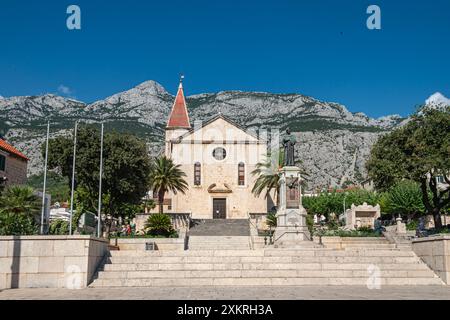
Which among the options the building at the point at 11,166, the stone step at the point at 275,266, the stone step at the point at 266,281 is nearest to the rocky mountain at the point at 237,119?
the building at the point at 11,166

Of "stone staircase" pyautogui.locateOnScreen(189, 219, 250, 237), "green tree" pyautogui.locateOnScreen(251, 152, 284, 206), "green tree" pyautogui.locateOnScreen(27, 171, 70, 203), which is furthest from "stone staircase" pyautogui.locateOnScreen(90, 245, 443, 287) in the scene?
"green tree" pyautogui.locateOnScreen(27, 171, 70, 203)

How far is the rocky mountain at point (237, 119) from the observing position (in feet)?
372

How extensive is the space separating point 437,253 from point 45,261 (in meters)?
12.4

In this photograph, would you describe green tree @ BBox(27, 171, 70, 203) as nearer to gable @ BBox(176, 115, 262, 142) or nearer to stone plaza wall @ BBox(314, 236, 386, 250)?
gable @ BBox(176, 115, 262, 142)

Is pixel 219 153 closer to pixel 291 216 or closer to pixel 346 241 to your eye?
pixel 346 241

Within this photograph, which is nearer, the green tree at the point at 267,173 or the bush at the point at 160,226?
the bush at the point at 160,226

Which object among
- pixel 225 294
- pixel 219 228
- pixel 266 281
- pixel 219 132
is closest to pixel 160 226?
pixel 219 228

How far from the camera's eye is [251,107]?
15338 centimetres

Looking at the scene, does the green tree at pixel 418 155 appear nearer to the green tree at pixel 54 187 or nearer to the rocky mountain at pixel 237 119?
the green tree at pixel 54 187

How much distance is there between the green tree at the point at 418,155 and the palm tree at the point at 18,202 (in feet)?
70.0

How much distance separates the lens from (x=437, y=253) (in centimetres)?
1591

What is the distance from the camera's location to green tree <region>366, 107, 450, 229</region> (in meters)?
28.3
